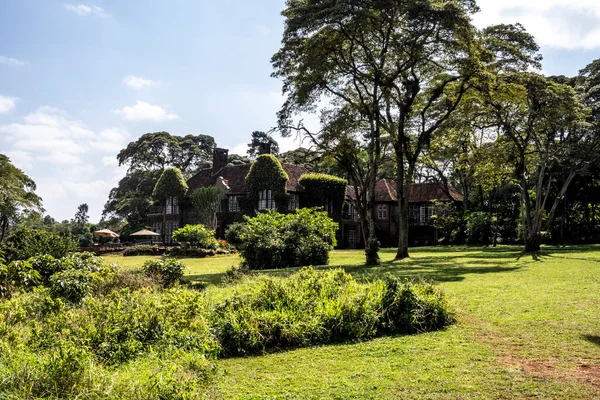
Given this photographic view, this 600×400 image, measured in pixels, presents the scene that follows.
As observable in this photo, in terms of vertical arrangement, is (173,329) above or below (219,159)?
below

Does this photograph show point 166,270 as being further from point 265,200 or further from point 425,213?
point 425,213

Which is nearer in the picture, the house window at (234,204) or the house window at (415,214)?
the house window at (234,204)

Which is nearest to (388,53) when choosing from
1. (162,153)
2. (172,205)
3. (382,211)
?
(382,211)

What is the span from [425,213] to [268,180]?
18.8 meters

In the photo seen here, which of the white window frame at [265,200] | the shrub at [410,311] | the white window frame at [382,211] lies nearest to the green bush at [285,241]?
the shrub at [410,311]

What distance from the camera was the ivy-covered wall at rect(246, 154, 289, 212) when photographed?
140 feet

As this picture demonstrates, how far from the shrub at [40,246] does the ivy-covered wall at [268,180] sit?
98.9 feet

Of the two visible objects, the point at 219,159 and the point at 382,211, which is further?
the point at 382,211

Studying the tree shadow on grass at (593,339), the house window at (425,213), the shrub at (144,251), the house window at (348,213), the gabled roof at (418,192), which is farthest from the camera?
the house window at (425,213)

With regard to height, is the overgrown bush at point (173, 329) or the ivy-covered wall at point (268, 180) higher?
the ivy-covered wall at point (268, 180)

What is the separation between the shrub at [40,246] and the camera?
12.0 m

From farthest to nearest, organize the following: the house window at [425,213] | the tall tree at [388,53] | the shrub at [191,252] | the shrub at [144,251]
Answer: the house window at [425,213], the shrub at [144,251], the shrub at [191,252], the tall tree at [388,53]

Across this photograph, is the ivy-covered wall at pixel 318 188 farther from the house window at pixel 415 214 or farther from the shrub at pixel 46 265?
the shrub at pixel 46 265

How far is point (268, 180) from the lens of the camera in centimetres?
4288
